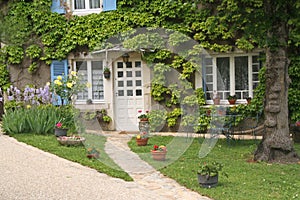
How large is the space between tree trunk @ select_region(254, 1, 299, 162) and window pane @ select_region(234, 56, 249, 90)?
3672mm

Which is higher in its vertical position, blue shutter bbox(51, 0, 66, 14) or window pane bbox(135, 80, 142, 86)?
blue shutter bbox(51, 0, 66, 14)

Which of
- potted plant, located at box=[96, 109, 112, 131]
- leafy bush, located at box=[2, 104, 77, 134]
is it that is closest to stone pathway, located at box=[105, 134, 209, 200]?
leafy bush, located at box=[2, 104, 77, 134]

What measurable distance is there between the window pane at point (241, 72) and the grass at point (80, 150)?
3.95 metres

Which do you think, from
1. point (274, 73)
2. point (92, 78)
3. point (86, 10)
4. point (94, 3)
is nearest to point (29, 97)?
point (92, 78)

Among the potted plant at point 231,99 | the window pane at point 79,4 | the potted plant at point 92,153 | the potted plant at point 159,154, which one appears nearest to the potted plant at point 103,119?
the window pane at point 79,4

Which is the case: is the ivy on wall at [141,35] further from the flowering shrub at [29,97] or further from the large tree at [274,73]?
the large tree at [274,73]

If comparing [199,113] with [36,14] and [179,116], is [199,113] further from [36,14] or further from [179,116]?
[36,14]

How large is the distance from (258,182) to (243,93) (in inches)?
218

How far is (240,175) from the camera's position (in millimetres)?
6918

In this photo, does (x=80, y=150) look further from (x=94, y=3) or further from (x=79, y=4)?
(x=79, y=4)

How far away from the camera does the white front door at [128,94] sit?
12.6 meters

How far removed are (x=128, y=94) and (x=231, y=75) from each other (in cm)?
301

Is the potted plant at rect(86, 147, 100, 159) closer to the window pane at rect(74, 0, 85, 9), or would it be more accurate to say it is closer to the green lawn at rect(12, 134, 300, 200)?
the green lawn at rect(12, 134, 300, 200)

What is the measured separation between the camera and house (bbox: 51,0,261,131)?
11.8m
